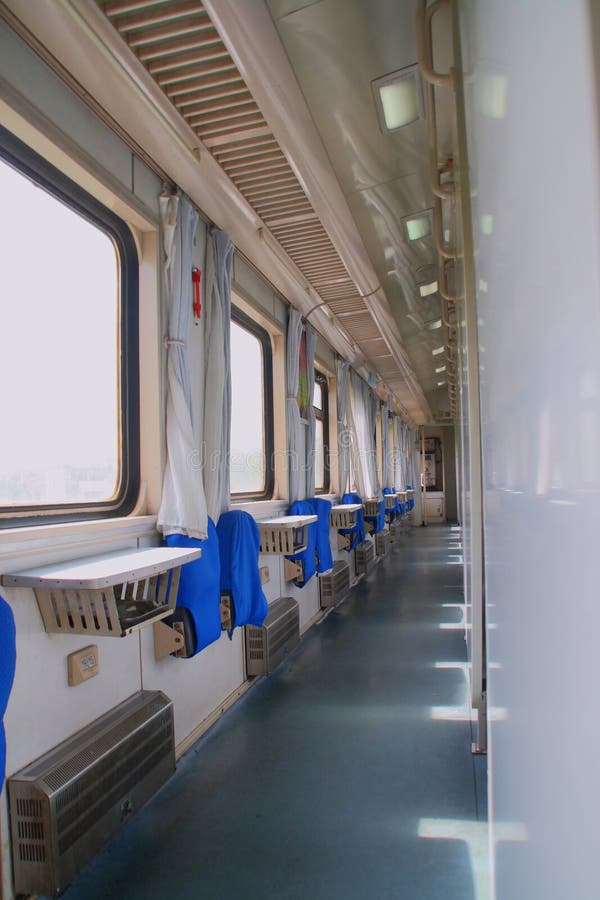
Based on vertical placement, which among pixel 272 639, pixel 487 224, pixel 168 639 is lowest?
pixel 272 639

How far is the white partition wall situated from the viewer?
27 cm

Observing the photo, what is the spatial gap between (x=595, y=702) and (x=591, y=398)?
0.54 ft

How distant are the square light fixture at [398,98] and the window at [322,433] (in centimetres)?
397

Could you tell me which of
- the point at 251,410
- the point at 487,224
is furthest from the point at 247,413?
the point at 487,224

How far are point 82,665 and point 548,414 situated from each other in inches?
82.9

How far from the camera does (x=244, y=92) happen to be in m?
2.20

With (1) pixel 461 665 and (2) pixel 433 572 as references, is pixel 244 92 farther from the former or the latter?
(2) pixel 433 572

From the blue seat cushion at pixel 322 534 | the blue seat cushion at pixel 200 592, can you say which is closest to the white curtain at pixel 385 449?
the blue seat cushion at pixel 322 534

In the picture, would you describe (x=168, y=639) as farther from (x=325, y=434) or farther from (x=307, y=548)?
(x=325, y=434)

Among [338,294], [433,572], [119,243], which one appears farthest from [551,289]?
[433,572]

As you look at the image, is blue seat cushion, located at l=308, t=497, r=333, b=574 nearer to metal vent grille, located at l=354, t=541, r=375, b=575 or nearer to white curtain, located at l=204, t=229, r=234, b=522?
white curtain, located at l=204, t=229, r=234, b=522

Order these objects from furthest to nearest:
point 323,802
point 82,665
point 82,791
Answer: point 323,802 < point 82,665 < point 82,791

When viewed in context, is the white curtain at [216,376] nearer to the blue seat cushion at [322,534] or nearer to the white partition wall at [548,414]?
the blue seat cushion at [322,534]

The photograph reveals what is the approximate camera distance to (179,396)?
2.58 m
